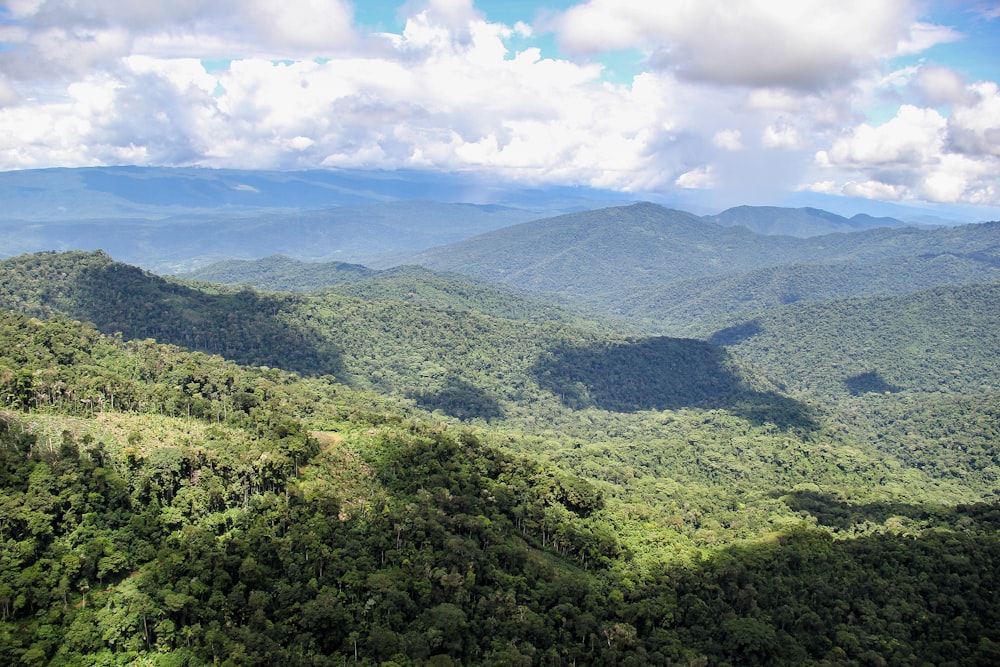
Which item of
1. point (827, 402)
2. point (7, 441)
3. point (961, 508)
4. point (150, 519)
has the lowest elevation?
point (827, 402)

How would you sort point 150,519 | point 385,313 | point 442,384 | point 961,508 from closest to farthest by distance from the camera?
point 150,519, point 961,508, point 442,384, point 385,313

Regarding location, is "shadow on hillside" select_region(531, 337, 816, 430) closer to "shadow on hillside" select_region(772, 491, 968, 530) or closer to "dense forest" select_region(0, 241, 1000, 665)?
"shadow on hillside" select_region(772, 491, 968, 530)

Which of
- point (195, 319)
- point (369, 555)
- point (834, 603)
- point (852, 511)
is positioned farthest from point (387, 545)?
point (195, 319)

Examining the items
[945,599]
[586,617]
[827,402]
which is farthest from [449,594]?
[827,402]

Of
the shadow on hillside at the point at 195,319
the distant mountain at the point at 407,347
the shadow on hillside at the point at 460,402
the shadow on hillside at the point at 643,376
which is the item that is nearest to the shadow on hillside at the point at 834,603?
the distant mountain at the point at 407,347

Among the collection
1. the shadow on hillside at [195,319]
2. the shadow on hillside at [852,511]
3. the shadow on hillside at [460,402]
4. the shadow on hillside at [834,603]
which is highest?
the shadow on hillside at [195,319]

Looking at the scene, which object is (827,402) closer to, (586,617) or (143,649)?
(586,617)

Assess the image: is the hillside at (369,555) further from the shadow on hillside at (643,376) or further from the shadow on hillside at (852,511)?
the shadow on hillside at (643,376)
